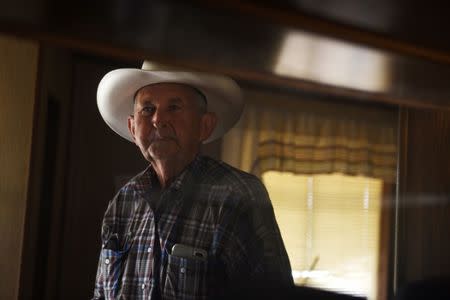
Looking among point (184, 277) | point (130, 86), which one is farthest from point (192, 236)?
point (130, 86)

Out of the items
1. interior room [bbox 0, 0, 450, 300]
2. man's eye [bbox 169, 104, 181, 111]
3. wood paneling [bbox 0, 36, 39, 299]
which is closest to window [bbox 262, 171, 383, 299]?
interior room [bbox 0, 0, 450, 300]

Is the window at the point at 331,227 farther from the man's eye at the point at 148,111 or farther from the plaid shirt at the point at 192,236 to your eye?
the man's eye at the point at 148,111

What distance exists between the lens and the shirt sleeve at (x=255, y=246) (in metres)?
0.46

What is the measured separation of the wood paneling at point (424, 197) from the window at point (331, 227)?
41 mm

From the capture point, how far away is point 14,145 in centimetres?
40

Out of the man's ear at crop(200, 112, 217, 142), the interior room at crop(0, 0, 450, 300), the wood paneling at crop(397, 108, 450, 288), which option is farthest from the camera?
the wood paneling at crop(397, 108, 450, 288)

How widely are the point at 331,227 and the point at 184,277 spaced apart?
0.60 ft

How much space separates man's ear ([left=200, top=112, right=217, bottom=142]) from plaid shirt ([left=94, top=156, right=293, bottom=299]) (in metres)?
0.02

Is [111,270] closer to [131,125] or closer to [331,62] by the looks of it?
[131,125]

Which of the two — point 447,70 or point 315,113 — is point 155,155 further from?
point 447,70

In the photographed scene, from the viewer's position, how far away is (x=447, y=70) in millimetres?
487

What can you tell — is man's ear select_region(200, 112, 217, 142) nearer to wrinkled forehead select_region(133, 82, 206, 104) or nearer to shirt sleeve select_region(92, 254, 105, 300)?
wrinkled forehead select_region(133, 82, 206, 104)

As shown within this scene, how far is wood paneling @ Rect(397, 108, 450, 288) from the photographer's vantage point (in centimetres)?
61

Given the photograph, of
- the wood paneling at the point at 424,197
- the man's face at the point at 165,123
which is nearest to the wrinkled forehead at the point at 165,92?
the man's face at the point at 165,123
